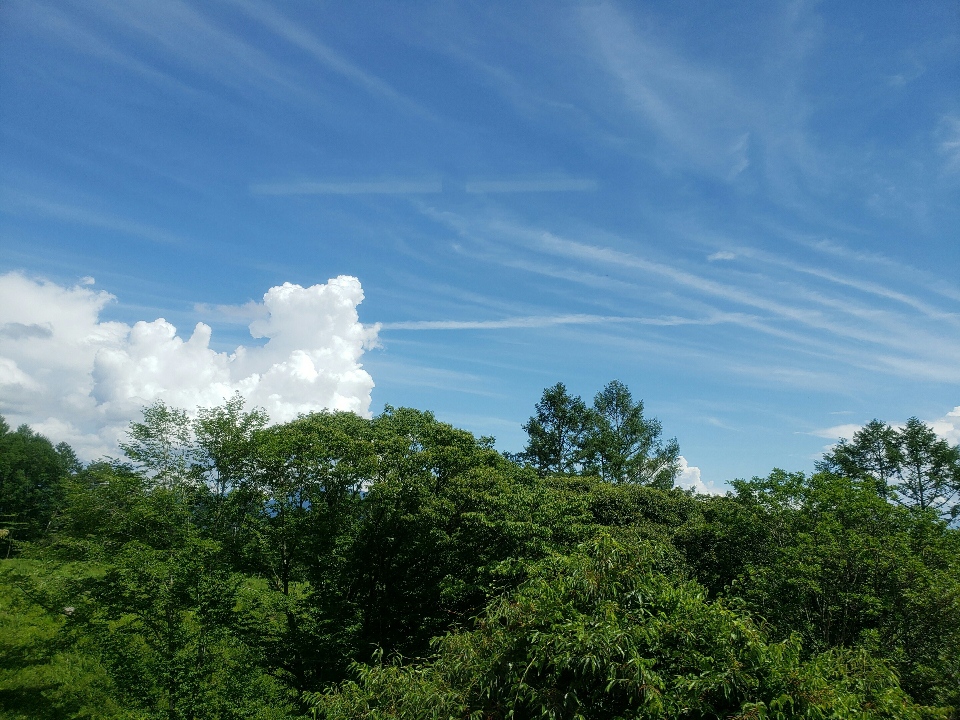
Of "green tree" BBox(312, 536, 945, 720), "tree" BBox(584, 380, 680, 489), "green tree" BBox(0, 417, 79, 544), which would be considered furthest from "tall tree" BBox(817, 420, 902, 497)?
"green tree" BBox(0, 417, 79, 544)

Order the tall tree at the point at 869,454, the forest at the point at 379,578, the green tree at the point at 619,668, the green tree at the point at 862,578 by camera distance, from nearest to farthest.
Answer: the green tree at the point at 619,668
the forest at the point at 379,578
the green tree at the point at 862,578
the tall tree at the point at 869,454

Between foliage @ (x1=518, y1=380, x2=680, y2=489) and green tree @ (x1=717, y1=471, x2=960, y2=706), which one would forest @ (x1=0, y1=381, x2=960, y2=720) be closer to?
green tree @ (x1=717, y1=471, x2=960, y2=706)

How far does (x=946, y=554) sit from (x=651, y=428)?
41065 mm

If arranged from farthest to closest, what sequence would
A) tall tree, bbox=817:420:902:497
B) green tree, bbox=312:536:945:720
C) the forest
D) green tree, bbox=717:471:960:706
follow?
tall tree, bbox=817:420:902:497
green tree, bbox=717:471:960:706
the forest
green tree, bbox=312:536:945:720

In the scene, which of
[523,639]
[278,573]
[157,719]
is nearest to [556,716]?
[523,639]

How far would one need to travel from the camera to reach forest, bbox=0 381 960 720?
8539 mm

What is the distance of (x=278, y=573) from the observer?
72.0ft

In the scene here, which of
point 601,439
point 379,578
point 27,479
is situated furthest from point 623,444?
point 27,479

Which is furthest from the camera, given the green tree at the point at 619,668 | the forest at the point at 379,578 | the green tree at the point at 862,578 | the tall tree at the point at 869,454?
the tall tree at the point at 869,454

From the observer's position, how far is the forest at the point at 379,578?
336 inches

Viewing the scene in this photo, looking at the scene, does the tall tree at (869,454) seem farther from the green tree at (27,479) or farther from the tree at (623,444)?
the green tree at (27,479)

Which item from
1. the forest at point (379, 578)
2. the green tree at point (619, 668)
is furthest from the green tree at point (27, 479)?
the green tree at point (619, 668)

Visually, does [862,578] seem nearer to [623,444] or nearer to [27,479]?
[623,444]

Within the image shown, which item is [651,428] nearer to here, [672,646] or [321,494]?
[321,494]
